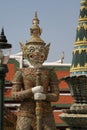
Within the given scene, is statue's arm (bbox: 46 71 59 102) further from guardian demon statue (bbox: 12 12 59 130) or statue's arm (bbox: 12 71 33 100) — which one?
statue's arm (bbox: 12 71 33 100)

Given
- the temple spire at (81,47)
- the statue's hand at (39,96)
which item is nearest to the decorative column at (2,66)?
the temple spire at (81,47)

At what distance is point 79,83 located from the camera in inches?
268

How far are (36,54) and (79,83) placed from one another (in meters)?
1.86

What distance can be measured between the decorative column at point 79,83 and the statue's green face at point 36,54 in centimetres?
129

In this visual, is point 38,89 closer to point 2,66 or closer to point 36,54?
point 36,54

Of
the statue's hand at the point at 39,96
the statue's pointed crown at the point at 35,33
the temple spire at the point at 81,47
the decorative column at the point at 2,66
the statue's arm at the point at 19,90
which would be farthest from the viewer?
the statue's pointed crown at the point at 35,33

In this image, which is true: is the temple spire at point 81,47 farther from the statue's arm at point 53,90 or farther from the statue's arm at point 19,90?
the statue's arm at point 19,90

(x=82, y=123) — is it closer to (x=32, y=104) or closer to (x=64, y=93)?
(x=32, y=104)

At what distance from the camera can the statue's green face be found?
27.6ft

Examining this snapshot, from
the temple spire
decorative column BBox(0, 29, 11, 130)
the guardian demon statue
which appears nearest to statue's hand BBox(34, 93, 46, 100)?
the guardian demon statue

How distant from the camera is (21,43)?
8.59m

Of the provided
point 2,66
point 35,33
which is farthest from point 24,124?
point 2,66

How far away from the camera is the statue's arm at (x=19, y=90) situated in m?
8.19

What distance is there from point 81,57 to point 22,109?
199cm
